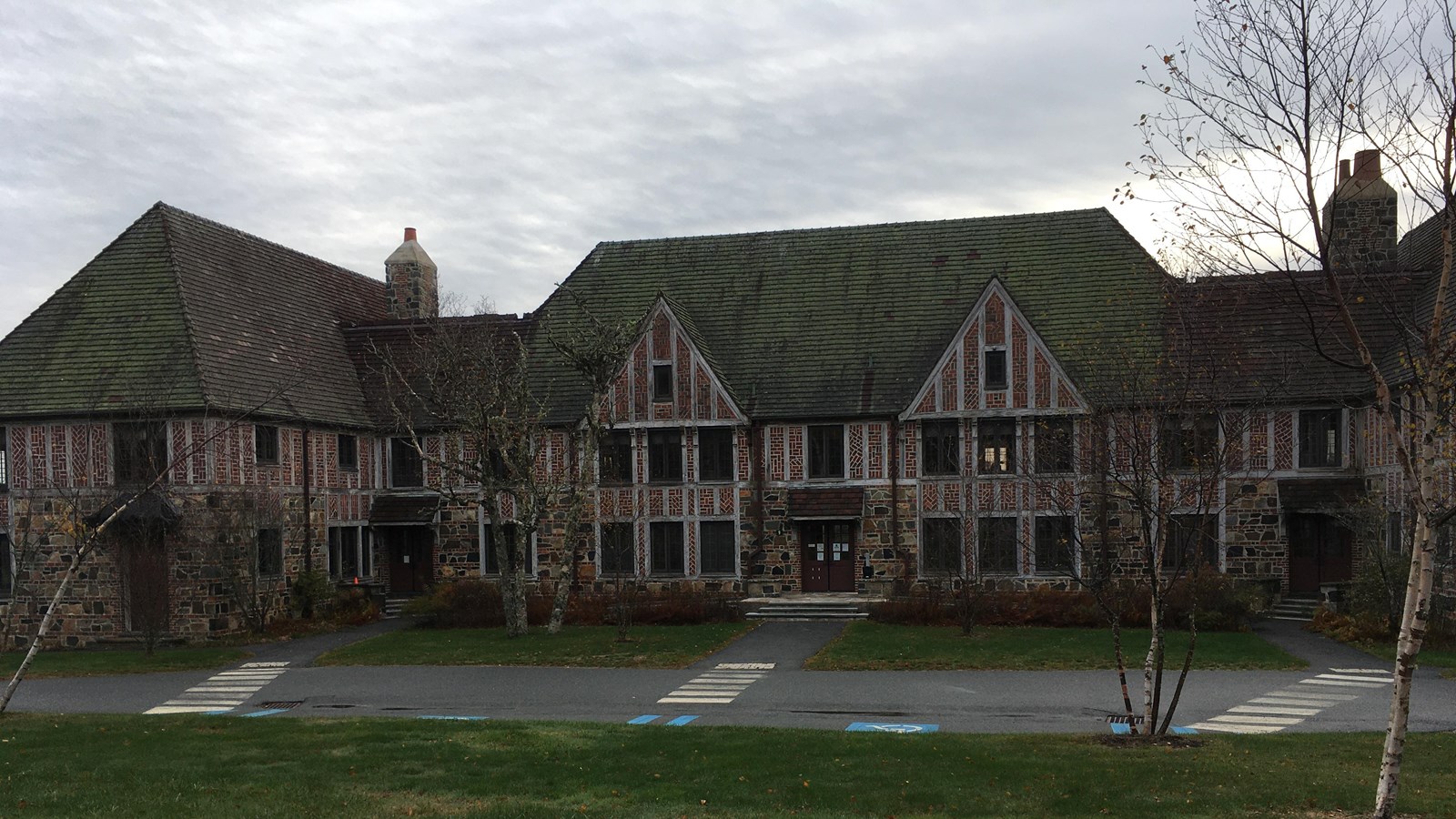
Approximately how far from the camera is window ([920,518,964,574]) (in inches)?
1215

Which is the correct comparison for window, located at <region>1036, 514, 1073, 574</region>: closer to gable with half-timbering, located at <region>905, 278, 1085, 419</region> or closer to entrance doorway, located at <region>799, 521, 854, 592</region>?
gable with half-timbering, located at <region>905, 278, 1085, 419</region>

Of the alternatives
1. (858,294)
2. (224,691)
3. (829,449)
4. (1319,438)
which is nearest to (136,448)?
(224,691)

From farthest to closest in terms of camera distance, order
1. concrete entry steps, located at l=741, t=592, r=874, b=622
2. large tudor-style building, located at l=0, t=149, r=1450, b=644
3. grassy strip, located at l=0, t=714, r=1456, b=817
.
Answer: concrete entry steps, located at l=741, t=592, r=874, b=622 < large tudor-style building, located at l=0, t=149, r=1450, b=644 < grassy strip, located at l=0, t=714, r=1456, b=817

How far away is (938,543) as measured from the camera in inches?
1236

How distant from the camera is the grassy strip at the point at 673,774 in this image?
1146 cm

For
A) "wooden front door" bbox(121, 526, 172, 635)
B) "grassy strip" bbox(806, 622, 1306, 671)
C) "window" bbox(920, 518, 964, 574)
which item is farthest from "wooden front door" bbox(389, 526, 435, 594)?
"window" bbox(920, 518, 964, 574)

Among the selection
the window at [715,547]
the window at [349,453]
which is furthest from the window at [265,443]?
the window at [715,547]

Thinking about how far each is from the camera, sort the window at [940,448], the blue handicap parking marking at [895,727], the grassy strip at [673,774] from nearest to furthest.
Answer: the grassy strip at [673,774] < the blue handicap parking marking at [895,727] < the window at [940,448]

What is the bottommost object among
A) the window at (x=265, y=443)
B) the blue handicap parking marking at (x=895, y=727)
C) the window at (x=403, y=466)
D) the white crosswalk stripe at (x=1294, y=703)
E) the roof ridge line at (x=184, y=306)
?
the white crosswalk stripe at (x=1294, y=703)

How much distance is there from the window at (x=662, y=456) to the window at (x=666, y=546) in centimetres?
128

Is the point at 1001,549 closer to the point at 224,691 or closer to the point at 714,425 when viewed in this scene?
the point at 714,425

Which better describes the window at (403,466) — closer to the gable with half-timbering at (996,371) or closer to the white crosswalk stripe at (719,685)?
the gable with half-timbering at (996,371)

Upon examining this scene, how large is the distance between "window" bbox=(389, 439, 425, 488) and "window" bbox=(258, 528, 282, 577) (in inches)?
216

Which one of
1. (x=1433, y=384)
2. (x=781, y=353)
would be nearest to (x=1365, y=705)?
(x=1433, y=384)
